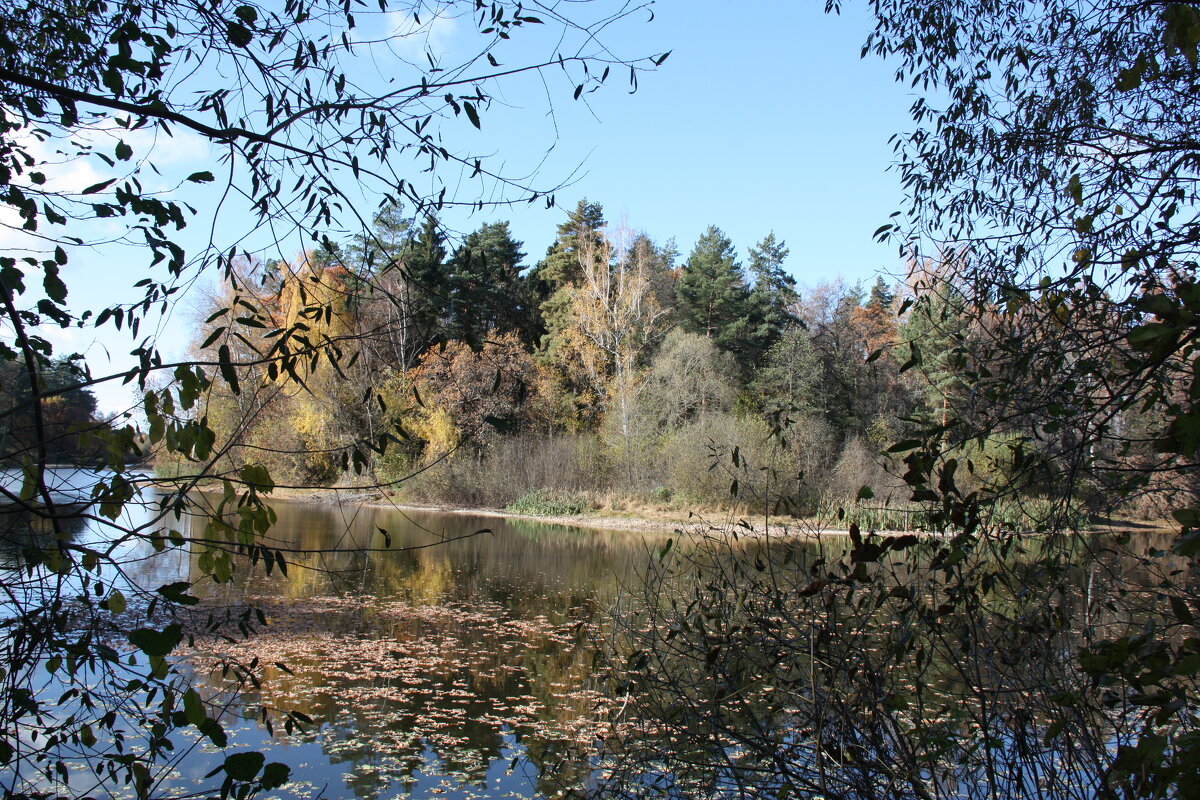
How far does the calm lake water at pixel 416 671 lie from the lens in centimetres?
502

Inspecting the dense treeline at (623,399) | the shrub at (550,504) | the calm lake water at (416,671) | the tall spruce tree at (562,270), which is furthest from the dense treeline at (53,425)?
the tall spruce tree at (562,270)

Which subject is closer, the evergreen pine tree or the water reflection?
the evergreen pine tree

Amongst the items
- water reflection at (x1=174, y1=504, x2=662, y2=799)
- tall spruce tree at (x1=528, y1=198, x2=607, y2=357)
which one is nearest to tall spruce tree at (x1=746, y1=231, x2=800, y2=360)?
tall spruce tree at (x1=528, y1=198, x2=607, y2=357)

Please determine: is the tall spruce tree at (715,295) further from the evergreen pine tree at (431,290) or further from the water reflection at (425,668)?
the evergreen pine tree at (431,290)

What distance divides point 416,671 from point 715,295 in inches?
1104

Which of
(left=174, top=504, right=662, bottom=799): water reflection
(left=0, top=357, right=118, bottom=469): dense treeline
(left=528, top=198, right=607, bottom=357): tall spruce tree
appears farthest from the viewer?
(left=528, top=198, right=607, bottom=357): tall spruce tree

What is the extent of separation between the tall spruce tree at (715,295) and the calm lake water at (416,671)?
2041 centimetres

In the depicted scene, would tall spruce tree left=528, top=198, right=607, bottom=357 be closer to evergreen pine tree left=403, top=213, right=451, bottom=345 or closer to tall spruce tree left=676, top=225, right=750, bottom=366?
tall spruce tree left=676, top=225, right=750, bottom=366

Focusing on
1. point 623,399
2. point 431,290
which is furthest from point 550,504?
point 431,290

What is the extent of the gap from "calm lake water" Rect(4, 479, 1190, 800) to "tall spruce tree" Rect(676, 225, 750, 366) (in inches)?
803

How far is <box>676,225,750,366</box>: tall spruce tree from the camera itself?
32.8m

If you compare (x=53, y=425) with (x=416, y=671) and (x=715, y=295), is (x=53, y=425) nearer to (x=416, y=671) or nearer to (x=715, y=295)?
(x=416, y=671)

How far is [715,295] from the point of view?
111 ft

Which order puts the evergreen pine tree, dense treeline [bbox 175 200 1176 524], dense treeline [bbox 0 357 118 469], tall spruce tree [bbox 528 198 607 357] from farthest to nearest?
tall spruce tree [bbox 528 198 607 357] < dense treeline [bbox 175 200 1176 524] < the evergreen pine tree < dense treeline [bbox 0 357 118 469]
